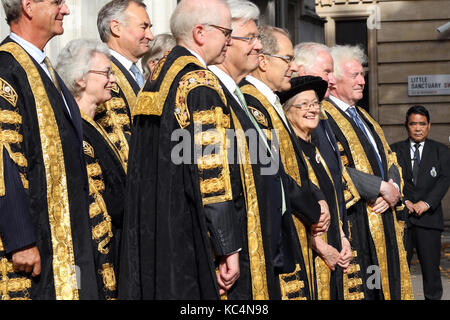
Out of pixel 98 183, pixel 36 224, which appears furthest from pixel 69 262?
pixel 98 183

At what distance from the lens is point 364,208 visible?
6.78 m

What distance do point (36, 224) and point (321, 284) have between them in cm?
217

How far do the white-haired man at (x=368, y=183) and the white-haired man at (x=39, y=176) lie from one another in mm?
2702

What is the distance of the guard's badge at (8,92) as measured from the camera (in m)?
4.20

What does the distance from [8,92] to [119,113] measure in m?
1.35

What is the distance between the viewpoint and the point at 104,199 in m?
4.89

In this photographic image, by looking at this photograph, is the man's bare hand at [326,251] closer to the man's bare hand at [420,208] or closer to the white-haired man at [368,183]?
the white-haired man at [368,183]

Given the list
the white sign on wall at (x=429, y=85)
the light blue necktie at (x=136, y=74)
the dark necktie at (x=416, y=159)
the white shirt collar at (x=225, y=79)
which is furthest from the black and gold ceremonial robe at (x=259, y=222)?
the white sign on wall at (x=429, y=85)

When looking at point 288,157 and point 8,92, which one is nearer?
point 8,92

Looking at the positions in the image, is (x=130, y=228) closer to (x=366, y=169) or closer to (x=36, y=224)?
(x=36, y=224)

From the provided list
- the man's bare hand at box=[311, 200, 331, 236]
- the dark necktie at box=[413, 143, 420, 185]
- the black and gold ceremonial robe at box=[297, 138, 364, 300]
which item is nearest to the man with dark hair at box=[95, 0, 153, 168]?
the black and gold ceremonial robe at box=[297, 138, 364, 300]

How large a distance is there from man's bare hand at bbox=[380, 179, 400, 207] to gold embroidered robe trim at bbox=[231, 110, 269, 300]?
2.46m

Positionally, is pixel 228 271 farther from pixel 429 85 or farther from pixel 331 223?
pixel 429 85

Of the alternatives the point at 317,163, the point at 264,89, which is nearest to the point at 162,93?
the point at 264,89
